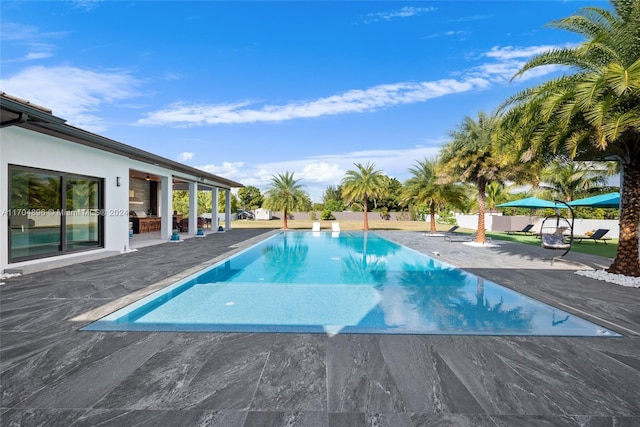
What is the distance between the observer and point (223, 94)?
2381 cm

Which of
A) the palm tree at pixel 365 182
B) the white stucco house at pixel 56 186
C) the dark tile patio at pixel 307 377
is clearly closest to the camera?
the dark tile patio at pixel 307 377

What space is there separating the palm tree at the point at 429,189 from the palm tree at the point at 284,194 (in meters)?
8.30

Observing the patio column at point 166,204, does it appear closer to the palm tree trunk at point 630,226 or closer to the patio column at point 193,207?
the patio column at point 193,207

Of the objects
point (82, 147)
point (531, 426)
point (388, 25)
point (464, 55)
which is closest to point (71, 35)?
point (82, 147)

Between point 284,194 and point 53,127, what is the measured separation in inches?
709

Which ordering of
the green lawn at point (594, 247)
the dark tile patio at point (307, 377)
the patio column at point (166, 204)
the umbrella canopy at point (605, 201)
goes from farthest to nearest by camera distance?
the umbrella canopy at point (605, 201) < the patio column at point (166, 204) < the green lawn at point (594, 247) < the dark tile patio at point (307, 377)

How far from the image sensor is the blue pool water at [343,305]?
477cm

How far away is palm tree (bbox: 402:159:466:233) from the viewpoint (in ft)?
69.7

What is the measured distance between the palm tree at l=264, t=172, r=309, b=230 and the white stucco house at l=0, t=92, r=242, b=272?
11511 mm

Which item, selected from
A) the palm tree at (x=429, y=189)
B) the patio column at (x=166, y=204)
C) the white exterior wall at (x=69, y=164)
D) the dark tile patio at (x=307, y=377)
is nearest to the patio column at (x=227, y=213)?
the patio column at (x=166, y=204)

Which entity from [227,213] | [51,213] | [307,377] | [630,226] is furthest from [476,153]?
[227,213]

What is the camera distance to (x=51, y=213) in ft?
30.5

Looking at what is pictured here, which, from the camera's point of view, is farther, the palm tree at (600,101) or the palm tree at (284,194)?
the palm tree at (284,194)

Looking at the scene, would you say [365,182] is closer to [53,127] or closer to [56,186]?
[56,186]
